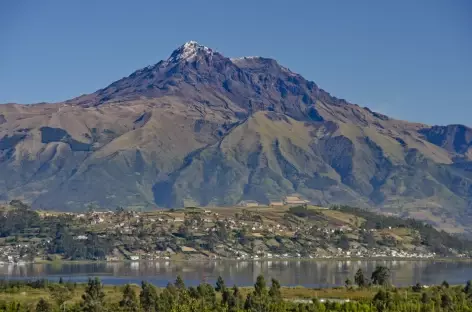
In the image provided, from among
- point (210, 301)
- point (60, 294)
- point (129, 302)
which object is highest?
point (60, 294)

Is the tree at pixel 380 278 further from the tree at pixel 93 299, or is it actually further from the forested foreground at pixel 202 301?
the tree at pixel 93 299

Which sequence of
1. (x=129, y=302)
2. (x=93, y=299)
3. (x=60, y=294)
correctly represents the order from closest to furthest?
(x=93, y=299), (x=129, y=302), (x=60, y=294)

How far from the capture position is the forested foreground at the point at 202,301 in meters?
120

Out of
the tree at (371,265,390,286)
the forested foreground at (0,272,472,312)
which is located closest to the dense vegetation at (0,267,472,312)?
the forested foreground at (0,272,472,312)

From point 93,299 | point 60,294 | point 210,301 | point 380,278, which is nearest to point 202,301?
point 210,301

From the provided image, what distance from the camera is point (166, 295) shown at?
412 ft

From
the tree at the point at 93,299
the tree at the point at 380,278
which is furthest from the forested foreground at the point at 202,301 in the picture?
the tree at the point at 380,278

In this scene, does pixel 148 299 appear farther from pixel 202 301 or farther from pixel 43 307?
pixel 43 307

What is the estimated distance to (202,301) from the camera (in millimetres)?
125312

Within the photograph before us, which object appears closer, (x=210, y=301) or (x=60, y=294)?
(x=210, y=301)

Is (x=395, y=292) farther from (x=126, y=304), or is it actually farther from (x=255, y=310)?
(x=126, y=304)

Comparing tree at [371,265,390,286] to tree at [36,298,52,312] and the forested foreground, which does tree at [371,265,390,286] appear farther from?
tree at [36,298,52,312]

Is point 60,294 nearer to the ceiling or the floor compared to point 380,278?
nearer to the floor

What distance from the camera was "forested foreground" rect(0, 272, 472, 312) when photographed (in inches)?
4705
